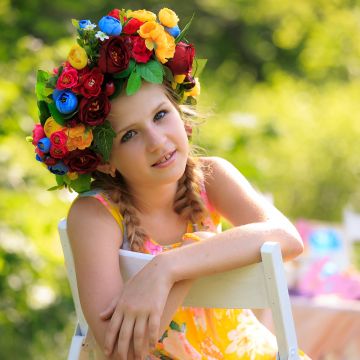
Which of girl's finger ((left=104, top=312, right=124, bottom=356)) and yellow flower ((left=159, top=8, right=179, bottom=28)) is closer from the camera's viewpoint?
girl's finger ((left=104, top=312, right=124, bottom=356))

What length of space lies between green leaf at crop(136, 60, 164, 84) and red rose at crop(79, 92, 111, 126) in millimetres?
129

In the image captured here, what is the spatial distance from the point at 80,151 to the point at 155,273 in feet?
1.76

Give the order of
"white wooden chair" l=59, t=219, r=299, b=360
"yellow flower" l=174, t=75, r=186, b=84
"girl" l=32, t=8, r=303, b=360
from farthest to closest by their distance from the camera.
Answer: "yellow flower" l=174, t=75, r=186, b=84, "girl" l=32, t=8, r=303, b=360, "white wooden chair" l=59, t=219, r=299, b=360

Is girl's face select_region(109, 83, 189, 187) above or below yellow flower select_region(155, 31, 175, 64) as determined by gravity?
below

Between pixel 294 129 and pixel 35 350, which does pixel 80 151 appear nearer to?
pixel 35 350

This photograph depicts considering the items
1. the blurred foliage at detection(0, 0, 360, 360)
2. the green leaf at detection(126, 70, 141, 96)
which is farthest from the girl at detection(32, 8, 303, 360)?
the blurred foliage at detection(0, 0, 360, 360)

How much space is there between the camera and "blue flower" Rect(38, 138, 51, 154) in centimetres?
250

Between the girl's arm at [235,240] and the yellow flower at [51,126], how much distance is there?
1.78 feet

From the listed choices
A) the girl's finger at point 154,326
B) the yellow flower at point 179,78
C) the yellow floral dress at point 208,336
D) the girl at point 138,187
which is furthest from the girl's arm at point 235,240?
the yellow flower at point 179,78

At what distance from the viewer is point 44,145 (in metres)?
2.50

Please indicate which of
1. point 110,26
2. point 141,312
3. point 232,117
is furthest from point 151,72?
point 232,117

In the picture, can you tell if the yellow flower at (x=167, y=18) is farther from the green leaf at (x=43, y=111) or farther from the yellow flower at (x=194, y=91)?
the green leaf at (x=43, y=111)

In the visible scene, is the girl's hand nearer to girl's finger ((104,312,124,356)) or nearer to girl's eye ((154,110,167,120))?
girl's finger ((104,312,124,356))

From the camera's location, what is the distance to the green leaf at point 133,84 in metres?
2.40
